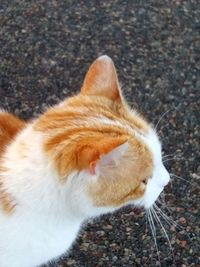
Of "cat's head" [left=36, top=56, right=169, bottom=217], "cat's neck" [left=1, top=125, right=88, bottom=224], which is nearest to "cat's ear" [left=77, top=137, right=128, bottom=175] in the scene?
"cat's head" [left=36, top=56, right=169, bottom=217]

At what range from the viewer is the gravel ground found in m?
2.20

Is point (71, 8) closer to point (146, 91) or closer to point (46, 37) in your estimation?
point (46, 37)

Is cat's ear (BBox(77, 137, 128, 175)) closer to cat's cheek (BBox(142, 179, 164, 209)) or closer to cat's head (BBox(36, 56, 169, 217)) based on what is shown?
cat's head (BBox(36, 56, 169, 217))

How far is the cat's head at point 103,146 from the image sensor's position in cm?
150

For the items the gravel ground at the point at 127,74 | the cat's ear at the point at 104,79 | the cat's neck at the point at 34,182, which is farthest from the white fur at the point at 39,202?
the gravel ground at the point at 127,74

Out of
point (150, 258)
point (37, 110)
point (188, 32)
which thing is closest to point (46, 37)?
point (37, 110)

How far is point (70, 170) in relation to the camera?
60.1 inches

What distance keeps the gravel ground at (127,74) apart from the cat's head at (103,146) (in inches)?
20.1

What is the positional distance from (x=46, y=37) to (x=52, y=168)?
1.45 m

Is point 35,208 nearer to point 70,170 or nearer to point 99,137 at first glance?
point 70,170

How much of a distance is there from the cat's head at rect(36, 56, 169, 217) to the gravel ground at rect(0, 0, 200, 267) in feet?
1.68

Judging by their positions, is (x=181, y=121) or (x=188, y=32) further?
(x=188, y=32)

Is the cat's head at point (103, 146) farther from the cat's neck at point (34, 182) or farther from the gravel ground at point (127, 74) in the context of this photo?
the gravel ground at point (127, 74)

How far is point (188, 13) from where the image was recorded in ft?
10.1
